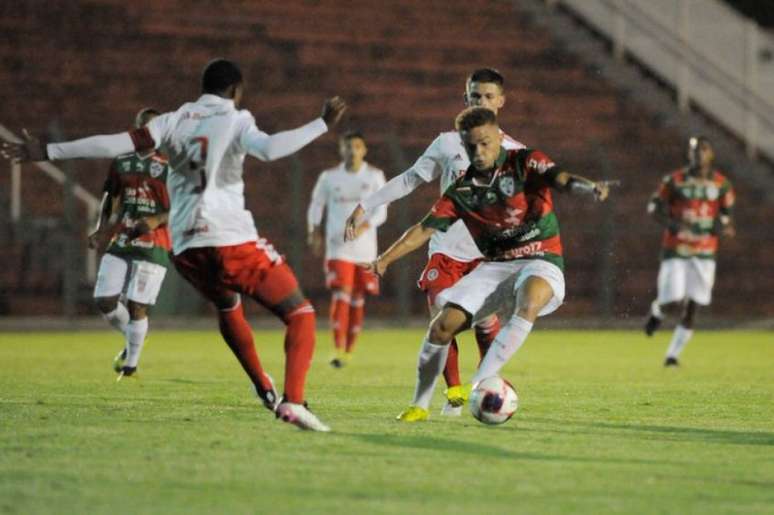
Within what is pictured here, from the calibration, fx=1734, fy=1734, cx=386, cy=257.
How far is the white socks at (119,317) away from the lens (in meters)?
15.0

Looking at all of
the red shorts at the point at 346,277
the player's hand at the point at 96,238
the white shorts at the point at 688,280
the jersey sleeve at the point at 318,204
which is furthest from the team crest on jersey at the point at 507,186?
the white shorts at the point at 688,280

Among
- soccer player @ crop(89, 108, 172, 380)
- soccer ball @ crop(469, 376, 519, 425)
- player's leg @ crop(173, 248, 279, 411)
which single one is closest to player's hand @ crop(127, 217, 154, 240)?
soccer player @ crop(89, 108, 172, 380)

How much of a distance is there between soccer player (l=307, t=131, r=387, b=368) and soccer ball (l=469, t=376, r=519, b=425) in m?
8.38

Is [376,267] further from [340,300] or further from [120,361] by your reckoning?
[340,300]

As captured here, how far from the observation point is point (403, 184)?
1095cm

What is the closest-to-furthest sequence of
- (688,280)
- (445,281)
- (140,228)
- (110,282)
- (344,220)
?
(445,281) < (140,228) < (110,282) < (688,280) < (344,220)

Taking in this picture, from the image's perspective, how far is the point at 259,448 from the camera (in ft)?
28.0

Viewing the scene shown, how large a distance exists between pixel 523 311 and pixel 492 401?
1.91 ft

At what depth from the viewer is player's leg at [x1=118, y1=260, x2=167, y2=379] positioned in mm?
14633

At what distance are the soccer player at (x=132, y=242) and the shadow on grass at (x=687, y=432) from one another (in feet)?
15.8

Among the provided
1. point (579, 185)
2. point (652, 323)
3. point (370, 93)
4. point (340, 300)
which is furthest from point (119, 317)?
point (370, 93)

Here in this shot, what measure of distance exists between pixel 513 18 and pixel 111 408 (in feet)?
72.5

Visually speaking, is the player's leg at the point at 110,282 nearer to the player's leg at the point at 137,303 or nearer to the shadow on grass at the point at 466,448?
the player's leg at the point at 137,303

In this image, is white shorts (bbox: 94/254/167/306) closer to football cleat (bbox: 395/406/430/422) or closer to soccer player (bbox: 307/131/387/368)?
soccer player (bbox: 307/131/387/368)
